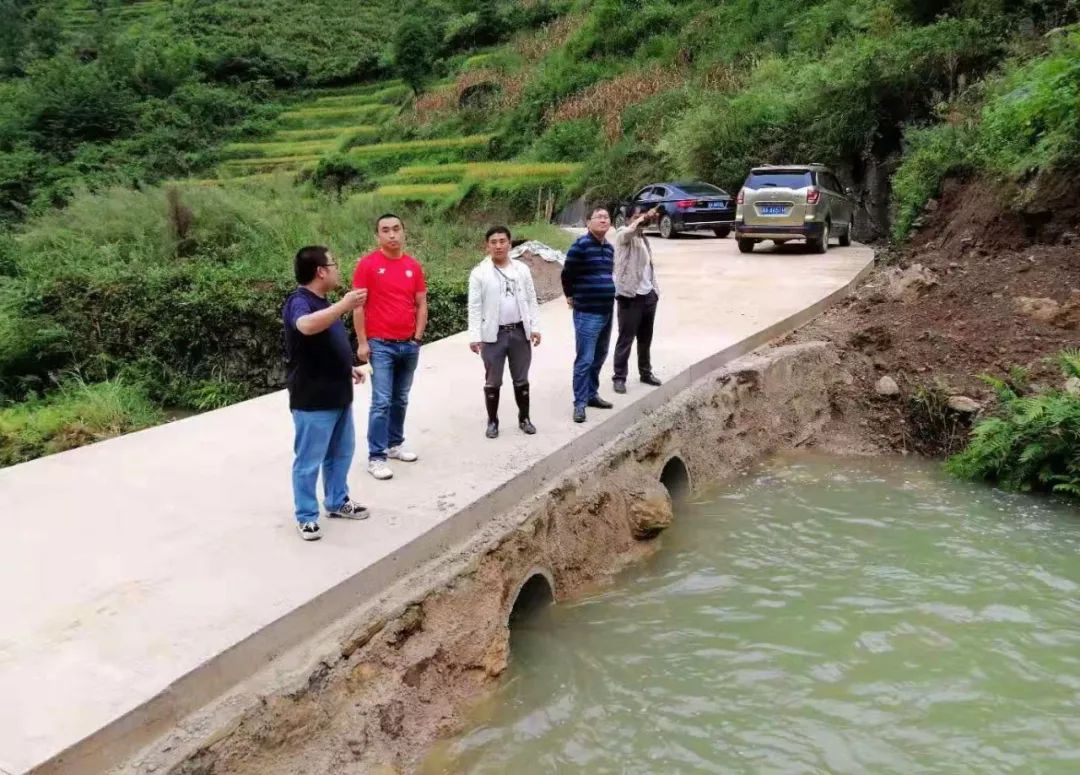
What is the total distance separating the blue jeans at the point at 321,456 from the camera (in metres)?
4.54

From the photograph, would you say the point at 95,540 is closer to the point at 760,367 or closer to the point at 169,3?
the point at 760,367

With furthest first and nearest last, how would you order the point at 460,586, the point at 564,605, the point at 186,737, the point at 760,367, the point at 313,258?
the point at 760,367 < the point at 564,605 < the point at 460,586 < the point at 313,258 < the point at 186,737

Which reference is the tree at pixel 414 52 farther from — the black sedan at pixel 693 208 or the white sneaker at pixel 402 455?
the white sneaker at pixel 402 455

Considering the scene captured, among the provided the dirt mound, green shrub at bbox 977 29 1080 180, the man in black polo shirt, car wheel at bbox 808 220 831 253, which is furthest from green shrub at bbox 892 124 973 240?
the man in black polo shirt

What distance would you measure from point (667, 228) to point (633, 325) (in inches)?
553

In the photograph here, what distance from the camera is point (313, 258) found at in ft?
14.6

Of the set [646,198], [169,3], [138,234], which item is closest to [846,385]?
[138,234]

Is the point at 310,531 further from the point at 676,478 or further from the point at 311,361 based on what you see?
the point at 676,478

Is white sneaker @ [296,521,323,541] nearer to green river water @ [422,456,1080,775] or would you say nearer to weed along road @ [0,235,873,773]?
weed along road @ [0,235,873,773]

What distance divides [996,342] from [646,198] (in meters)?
13.3

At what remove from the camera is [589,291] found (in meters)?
6.69

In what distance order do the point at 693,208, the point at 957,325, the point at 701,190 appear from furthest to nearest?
1. the point at 701,190
2. the point at 693,208
3. the point at 957,325

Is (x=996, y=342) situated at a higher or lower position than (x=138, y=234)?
lower

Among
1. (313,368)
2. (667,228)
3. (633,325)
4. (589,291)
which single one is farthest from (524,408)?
(667,228)
